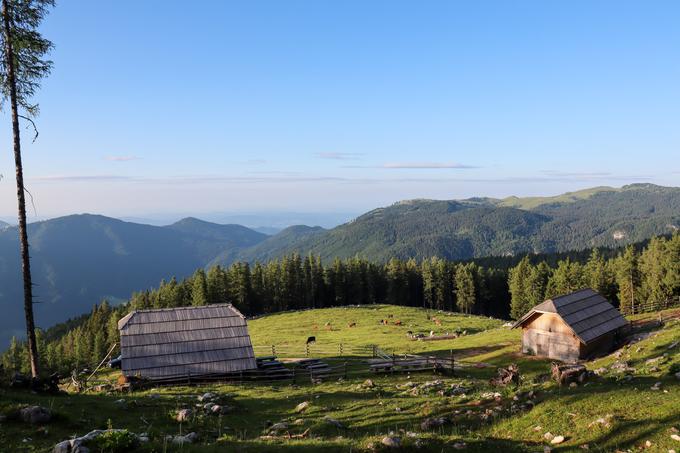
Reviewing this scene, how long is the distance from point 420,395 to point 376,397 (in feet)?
8.92

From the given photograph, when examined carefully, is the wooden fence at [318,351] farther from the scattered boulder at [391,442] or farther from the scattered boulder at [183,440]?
the scattered boulder at [391,442]

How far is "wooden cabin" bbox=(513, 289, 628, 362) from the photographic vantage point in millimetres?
42719

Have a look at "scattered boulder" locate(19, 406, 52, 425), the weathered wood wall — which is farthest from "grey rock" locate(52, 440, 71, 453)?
the weathered wood wall

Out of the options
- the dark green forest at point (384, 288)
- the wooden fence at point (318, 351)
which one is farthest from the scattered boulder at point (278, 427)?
the dark green forest at point (384, 288)

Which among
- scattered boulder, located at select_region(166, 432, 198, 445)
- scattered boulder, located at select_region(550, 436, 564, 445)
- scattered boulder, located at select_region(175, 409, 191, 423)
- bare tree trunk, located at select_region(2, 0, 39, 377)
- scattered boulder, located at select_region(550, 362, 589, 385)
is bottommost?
scattered boulder, located at select_region(175, 409, 191, 423)

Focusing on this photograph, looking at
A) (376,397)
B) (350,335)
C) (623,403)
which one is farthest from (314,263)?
(623,403)

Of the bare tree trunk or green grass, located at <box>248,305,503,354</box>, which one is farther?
green grass, located at <box>248,305,503,354</box>

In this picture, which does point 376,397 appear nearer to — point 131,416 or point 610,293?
point 131,416

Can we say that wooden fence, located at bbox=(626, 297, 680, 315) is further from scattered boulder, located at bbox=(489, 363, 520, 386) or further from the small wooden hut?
the small wooden hut

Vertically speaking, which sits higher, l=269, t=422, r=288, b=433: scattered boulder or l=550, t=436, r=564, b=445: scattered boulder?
l=550, t=436, r=564, b=445: scattered boulder

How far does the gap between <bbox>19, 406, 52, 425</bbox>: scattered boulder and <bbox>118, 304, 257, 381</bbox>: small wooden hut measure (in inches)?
834

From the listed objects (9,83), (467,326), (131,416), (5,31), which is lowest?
(467,326)

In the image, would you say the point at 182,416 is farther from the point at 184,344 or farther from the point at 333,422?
the point at 184,344

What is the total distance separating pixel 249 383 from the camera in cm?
3534
